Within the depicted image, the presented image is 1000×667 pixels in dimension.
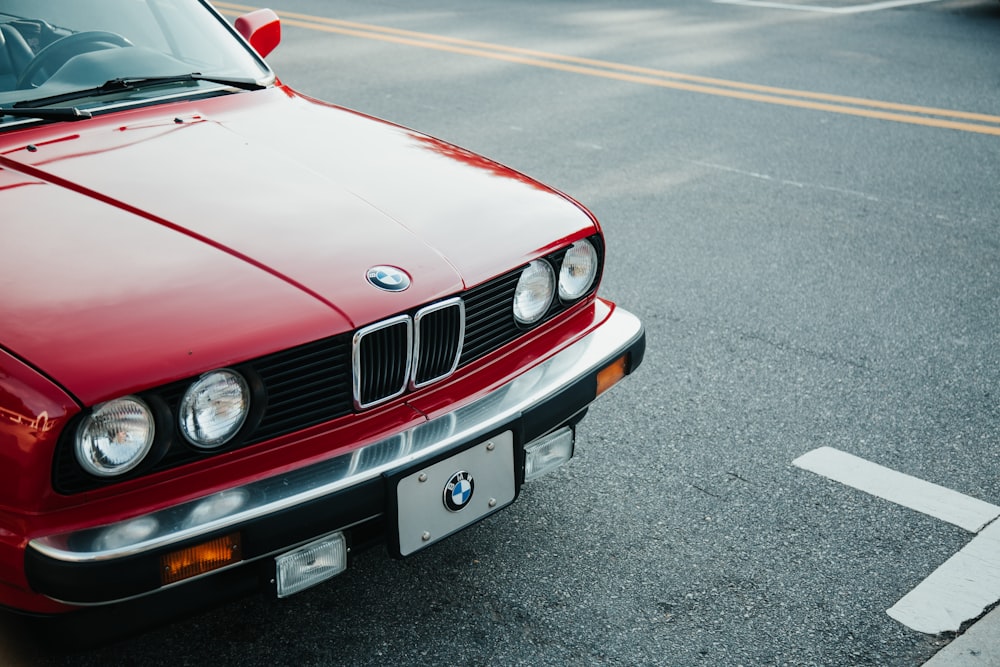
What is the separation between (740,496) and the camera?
9.83ft

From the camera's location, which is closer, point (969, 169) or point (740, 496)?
point (740, 496)

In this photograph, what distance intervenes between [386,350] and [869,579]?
1.47 metres

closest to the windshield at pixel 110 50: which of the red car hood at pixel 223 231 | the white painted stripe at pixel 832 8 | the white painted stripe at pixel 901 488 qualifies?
the red car hood at pixel 223 231

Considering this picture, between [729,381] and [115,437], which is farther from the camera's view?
[729,381]

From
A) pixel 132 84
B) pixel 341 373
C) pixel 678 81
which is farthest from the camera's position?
pixel 678 81

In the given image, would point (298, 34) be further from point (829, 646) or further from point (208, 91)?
point (829, 646)

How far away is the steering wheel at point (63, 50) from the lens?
9.41 feet

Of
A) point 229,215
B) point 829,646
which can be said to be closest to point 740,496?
point 829,646

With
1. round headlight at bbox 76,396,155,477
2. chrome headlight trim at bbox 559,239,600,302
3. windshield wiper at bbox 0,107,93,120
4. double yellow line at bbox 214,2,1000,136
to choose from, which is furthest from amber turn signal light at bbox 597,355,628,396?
double yellow line at bbox 214,2,1000,136

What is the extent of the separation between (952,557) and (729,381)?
1.12 meters

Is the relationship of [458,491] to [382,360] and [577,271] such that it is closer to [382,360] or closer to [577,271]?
[382,360]

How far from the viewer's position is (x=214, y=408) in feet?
6.32

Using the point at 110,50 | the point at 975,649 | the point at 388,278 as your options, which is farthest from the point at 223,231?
the point at 975,649

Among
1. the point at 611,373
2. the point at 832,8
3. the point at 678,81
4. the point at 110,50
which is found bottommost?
the point at 678,81
